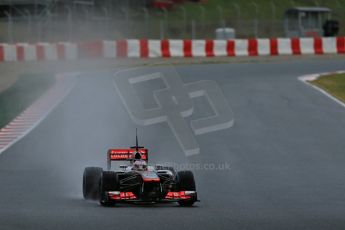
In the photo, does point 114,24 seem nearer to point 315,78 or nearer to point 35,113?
point 315,78

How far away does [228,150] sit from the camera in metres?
17.7

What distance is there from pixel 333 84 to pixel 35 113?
897 centimetres

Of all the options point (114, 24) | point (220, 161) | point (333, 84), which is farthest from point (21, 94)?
point (114, 24)

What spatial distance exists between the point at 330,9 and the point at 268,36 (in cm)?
513

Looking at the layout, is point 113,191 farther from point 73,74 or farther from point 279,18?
point 279,18

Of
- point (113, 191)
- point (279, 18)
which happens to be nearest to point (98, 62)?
point (279, 18)

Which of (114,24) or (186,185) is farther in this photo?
(114,24)

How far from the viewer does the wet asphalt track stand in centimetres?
1060

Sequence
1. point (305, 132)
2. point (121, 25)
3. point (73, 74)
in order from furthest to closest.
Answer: point (121, 25) → point (73, 74) → point (305, 132)

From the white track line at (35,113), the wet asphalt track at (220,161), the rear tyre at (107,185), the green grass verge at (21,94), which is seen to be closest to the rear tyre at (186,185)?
the wet asphalt track at (220,161)

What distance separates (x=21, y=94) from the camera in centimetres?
2688

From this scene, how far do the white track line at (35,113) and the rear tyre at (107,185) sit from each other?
635 centimetres

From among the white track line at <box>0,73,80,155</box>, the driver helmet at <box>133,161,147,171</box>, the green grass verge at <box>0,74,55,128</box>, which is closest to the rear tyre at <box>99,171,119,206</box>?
the driver helmet at <box>133,161,147,171</box>

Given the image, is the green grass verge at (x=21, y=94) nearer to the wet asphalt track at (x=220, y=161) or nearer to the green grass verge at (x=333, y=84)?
the wet asphalt track at (x=220, y=161)
